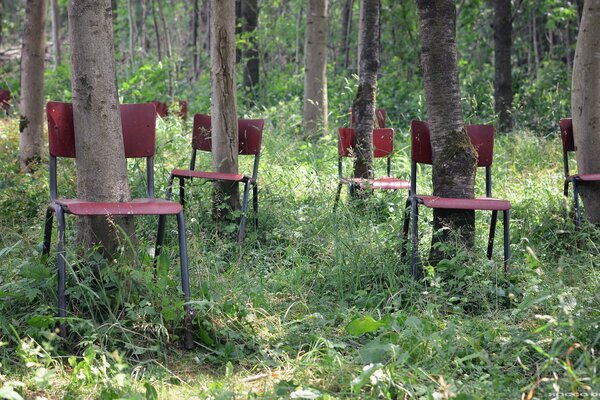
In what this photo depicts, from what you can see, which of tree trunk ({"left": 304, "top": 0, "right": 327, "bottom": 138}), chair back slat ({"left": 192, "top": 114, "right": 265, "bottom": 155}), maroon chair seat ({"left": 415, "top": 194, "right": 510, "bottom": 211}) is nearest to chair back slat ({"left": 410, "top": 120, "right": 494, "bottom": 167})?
maroon chair seat ({"left": 415, "top": 194, "right": 510, "bottom": 211})

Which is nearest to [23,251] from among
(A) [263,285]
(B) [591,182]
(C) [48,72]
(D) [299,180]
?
(A) [263,285]

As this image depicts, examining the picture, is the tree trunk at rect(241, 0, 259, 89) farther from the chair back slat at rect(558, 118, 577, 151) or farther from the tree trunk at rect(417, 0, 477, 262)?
the tree trunk at rect(417, 0, 477, 262)

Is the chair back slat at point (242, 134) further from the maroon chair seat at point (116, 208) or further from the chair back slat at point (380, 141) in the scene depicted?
the maroon chair seat at point (116, 208)

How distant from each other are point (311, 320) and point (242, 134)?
2.91m

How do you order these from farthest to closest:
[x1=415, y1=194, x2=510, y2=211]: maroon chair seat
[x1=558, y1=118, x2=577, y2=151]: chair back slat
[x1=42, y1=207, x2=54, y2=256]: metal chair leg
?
Result: [x1=558, y1=118, x2=577, y2=151]: chair back slat < [x1=415, y1=194, x2=510, y2=211]: maroon chair seat < [x1=42, y1=207, x2=54, y2=256]: metal chair leg

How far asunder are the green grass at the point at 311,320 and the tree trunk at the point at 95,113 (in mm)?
214

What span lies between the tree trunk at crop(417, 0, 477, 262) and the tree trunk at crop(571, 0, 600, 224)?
1832 mm

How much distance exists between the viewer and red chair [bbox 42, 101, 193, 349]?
12.4 ft

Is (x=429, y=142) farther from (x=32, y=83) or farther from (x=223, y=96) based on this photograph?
(x=32, y=83)

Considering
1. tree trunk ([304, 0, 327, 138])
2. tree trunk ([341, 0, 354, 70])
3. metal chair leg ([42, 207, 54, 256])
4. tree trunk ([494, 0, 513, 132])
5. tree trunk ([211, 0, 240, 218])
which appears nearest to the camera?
metal chair leg ([42, 207, 54, 256])

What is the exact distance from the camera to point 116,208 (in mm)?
3842

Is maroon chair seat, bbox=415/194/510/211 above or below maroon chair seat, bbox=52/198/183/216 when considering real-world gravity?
below

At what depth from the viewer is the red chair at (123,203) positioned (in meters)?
3.77

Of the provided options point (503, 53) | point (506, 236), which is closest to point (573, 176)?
point (506, 236)
